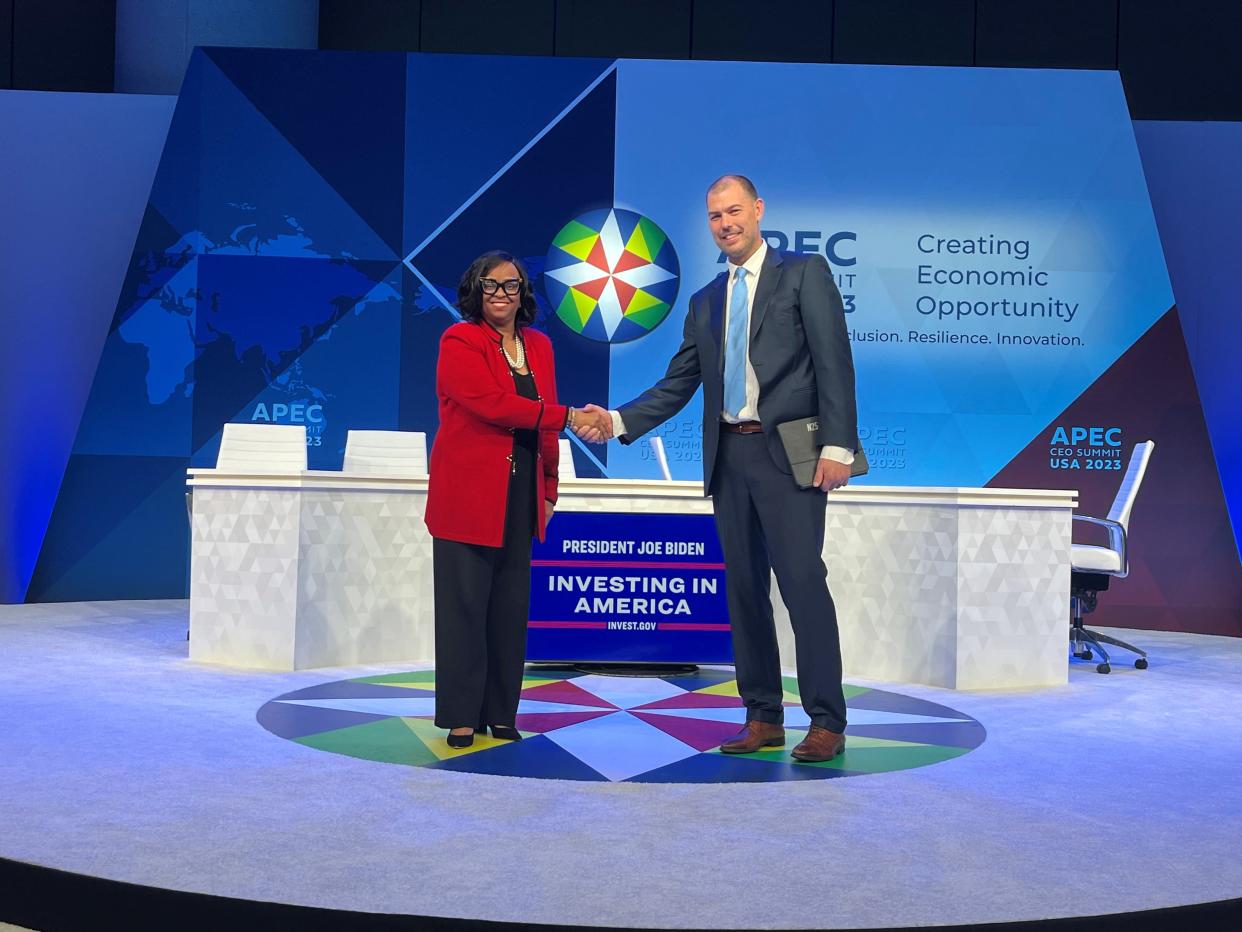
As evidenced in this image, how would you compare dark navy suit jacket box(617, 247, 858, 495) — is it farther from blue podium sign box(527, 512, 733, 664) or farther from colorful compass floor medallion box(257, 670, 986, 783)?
blue podium sign box(527, 512, 733, 664)

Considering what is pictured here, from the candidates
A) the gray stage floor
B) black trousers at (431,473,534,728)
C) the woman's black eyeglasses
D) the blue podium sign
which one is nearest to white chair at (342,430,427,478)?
the blue podium sign

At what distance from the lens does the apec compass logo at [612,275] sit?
7809mm

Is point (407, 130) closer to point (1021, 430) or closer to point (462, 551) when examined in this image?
point (1021, 430)

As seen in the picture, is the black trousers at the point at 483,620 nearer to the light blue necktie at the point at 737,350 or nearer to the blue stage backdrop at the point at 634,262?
the light blue necktie at the point at 737,350

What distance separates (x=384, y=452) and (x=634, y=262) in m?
2.42

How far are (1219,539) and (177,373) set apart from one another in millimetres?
6374

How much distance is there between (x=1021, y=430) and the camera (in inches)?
302

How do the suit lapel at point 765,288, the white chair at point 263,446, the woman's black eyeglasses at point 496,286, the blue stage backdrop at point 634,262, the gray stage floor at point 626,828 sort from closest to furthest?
1. the gray stage floor at point 626,828
2. the suit lapel at point 765,288
3. the woman's black eyeglasses at point 496,286
4. the white chair at point 263,446
5. the blue stage backdrop at point 634,262

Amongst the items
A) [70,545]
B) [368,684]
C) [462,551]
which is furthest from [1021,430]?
[70,545]

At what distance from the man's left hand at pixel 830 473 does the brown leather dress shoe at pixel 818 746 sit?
2.15 ft

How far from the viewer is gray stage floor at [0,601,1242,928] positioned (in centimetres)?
208

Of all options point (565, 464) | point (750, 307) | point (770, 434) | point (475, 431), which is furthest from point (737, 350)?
point (565, 464)

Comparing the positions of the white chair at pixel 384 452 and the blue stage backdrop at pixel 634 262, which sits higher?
the blue stage backdrop at pixel 634 262

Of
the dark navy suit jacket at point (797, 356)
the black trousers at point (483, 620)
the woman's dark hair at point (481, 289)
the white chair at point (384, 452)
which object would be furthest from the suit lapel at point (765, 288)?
the white chair at point (384, 452)
